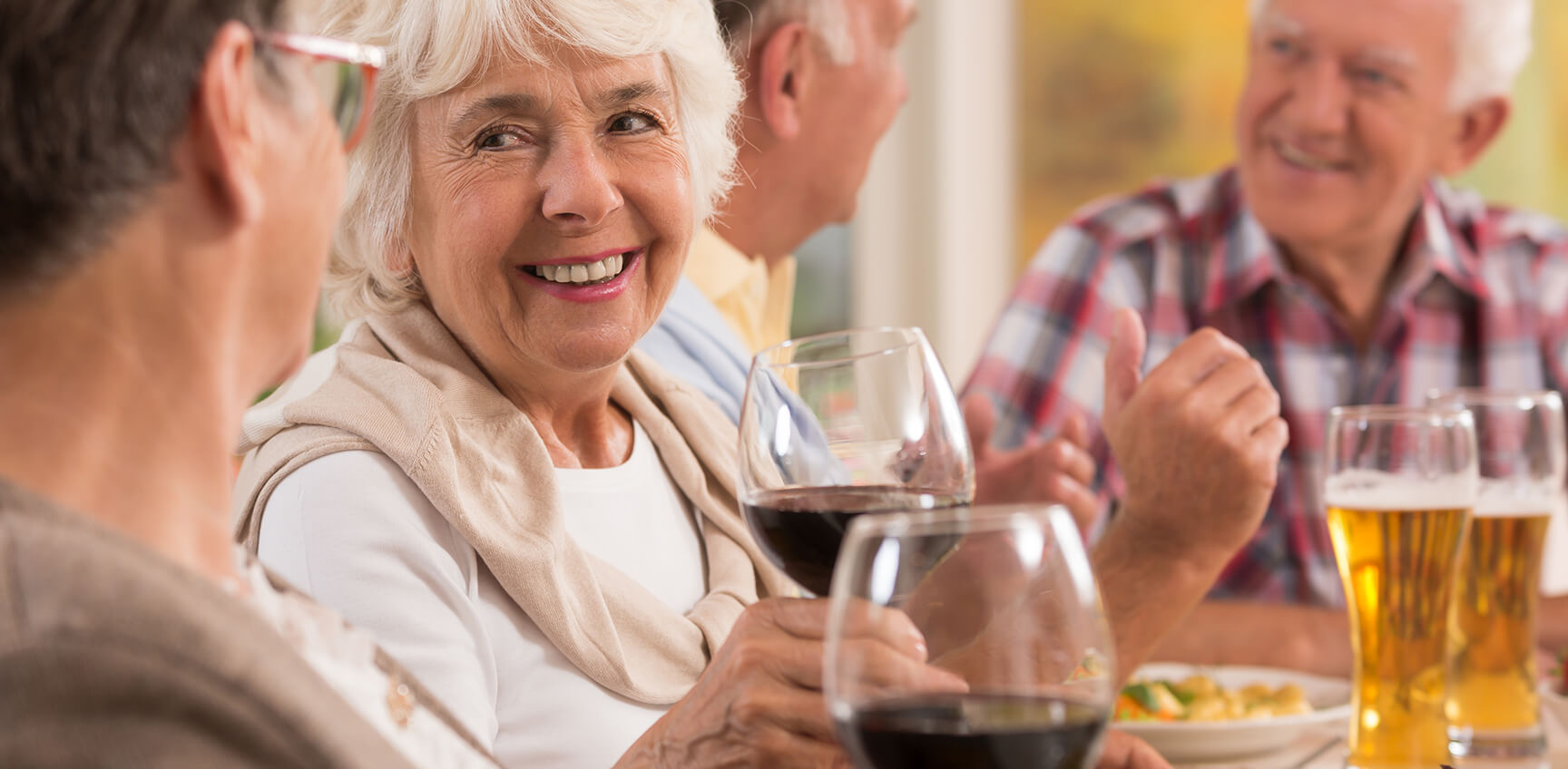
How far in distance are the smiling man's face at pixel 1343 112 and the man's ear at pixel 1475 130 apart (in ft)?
0.33

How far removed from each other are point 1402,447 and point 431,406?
86 cm

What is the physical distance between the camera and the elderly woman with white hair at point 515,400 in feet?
3.78

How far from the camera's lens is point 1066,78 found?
158 inches

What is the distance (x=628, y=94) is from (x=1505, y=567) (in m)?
0.99

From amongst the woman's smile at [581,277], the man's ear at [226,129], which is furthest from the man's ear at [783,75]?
the man's ear at [226,129]

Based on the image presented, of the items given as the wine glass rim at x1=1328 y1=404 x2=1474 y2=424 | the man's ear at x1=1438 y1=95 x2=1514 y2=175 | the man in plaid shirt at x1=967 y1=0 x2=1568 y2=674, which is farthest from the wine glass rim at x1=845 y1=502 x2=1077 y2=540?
the man's ear at x1=1438 y1=95 x2=1514 y2=175

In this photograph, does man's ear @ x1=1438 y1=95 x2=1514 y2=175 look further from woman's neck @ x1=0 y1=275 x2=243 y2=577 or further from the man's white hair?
woman's neck @ x1=0 y1=275 x2=243 y2=577

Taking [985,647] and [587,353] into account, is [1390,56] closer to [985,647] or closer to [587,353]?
[587,353]

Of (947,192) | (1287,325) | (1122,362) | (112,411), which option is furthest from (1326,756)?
(947,192)

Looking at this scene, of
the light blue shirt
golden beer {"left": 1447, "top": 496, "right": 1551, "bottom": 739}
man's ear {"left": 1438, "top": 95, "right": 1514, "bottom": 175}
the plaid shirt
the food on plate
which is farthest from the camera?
man's ear {"left": 1438, "top": 95, "right": 1514, "bottom": 175}

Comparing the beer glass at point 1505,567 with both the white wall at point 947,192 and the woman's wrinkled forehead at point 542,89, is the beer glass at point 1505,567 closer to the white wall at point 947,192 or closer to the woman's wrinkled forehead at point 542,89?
the woman's wrinkled forehead at point 542,89

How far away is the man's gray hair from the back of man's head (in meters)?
1.41

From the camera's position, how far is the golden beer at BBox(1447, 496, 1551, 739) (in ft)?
4.32

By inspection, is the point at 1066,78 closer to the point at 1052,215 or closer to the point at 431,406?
the point at 1052,215
